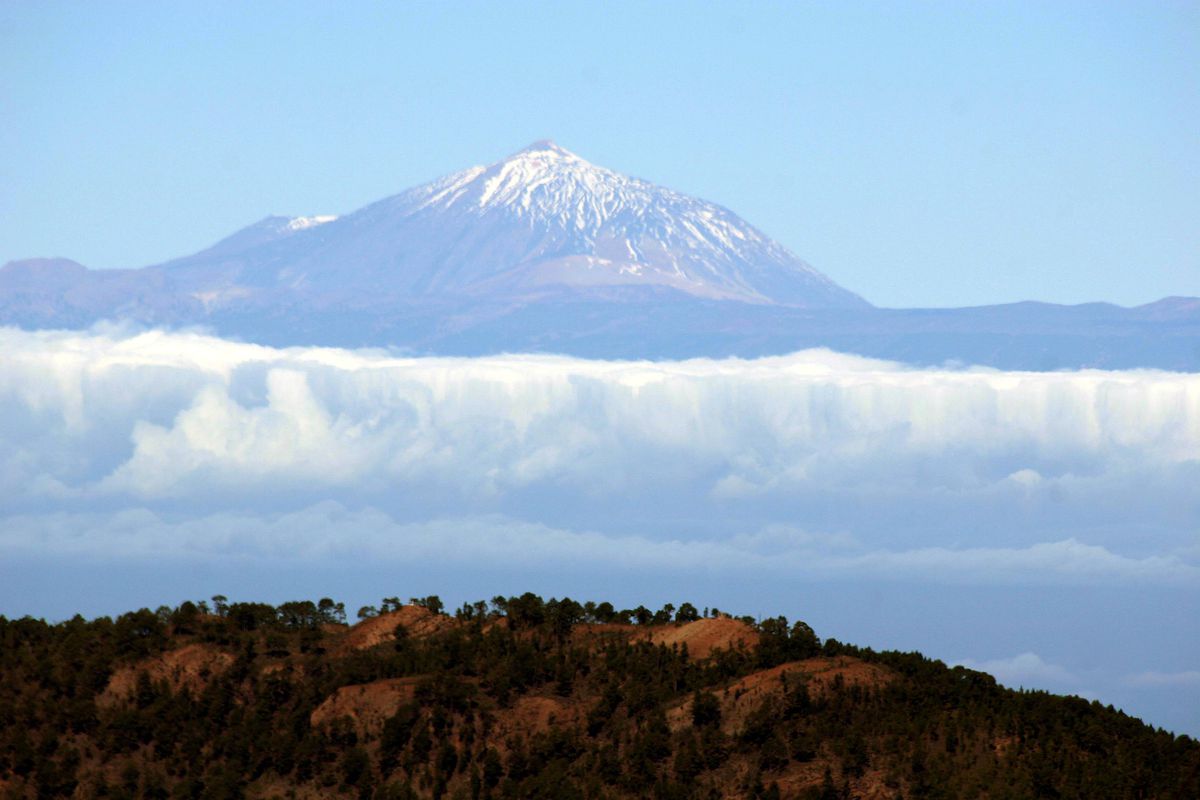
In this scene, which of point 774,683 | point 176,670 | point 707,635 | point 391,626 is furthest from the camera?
point 391,626

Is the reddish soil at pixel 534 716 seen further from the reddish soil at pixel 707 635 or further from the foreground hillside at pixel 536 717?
the reddish soil at pixel 707 635

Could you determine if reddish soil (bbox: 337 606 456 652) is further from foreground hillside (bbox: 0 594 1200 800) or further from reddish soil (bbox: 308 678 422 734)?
reddish soil (bbox: 308 678 422 734)

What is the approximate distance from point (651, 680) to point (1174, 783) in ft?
112

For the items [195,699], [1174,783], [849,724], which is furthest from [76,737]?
[1174,783]

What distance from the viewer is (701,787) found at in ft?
400

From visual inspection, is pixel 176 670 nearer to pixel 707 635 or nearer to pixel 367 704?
pixel 367 704

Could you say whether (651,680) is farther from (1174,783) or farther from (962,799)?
(1174,783)

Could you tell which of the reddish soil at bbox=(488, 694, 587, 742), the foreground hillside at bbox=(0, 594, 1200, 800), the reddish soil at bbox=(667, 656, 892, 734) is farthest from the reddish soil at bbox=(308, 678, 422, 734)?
the reddish soil at bbox=(667, 656, 892, 734)

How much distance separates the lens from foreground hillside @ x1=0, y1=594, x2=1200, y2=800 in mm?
120750

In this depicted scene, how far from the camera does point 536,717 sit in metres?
130

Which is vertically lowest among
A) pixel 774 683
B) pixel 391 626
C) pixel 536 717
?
pixel 536 717

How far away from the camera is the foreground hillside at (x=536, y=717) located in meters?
121

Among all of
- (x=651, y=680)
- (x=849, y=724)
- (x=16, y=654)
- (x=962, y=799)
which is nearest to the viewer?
(x=962, y=799)

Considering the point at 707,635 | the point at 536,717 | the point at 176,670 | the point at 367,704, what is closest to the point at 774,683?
the point at 707,635
